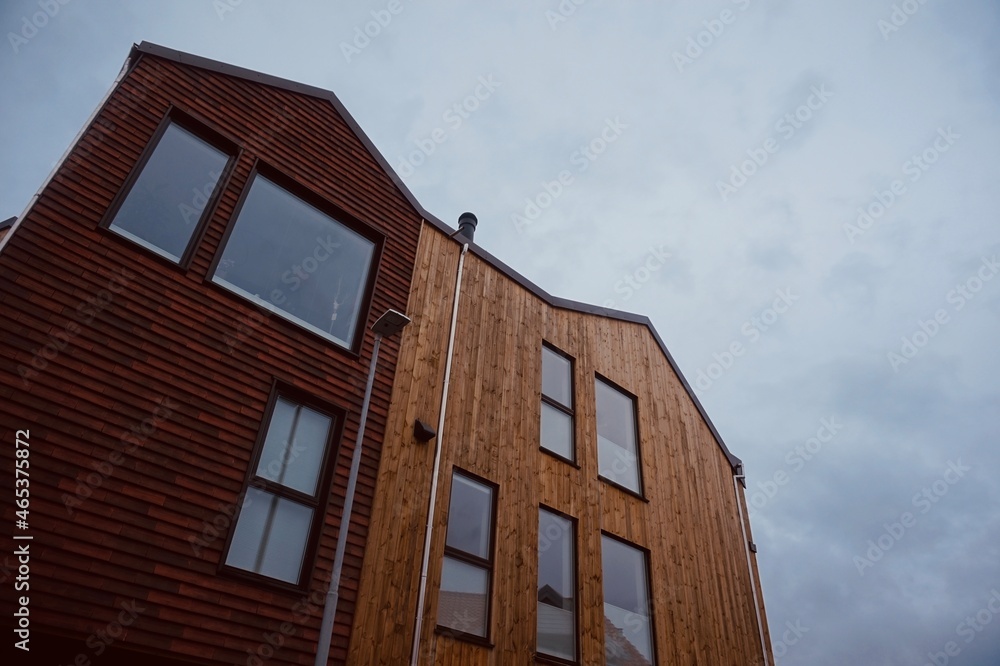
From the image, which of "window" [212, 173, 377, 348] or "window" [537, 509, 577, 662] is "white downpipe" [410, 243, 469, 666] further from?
"window" [537, 509, 577, 662]

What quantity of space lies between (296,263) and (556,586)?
6227 mm

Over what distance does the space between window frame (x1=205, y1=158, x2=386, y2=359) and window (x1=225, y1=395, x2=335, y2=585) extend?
3.74 feet

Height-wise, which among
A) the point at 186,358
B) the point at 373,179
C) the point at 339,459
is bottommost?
the point at 339,459

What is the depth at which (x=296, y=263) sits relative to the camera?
855cm

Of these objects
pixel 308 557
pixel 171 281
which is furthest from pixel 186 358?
pixel 308 557

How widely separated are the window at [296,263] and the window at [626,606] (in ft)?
19.2

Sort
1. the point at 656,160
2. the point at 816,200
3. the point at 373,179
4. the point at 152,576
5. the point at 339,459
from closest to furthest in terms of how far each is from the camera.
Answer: the point at 152,576 → the point at 339,459 → the point at 373,179 → the point at 816,200 → the point at 656,160

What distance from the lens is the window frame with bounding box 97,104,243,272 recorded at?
7012 millimetres

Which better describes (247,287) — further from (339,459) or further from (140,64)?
(140,64)

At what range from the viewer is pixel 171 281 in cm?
716

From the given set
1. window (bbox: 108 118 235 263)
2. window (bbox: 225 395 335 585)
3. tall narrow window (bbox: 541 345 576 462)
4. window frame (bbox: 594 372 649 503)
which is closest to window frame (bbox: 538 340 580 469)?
tall narrow window (bbox: 541 345 576 462)

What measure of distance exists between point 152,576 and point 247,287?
11.9 feet

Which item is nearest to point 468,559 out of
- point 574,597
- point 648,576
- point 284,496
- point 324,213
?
point 574,597

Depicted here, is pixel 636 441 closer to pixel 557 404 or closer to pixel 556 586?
pixel 557 404
